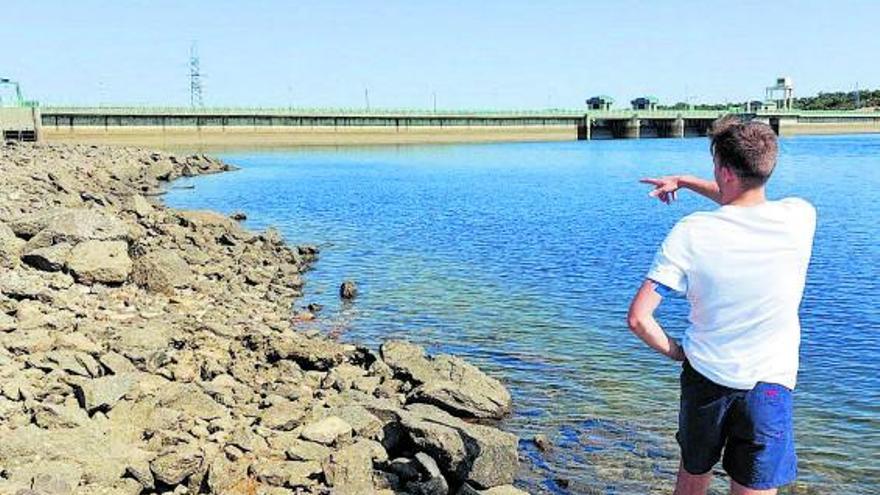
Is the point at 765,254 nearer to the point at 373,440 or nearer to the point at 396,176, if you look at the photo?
the point at 373,440

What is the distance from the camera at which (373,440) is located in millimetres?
8594

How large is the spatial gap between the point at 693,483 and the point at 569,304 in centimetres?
1389

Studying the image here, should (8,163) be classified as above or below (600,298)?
above

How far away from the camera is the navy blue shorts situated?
408cm

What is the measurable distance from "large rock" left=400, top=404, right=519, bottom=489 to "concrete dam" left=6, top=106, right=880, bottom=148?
8219 cm

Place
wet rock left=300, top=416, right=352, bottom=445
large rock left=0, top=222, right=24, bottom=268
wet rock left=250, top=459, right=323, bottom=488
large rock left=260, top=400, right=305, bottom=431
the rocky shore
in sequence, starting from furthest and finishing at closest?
large rock left=0, top=222, right=24, bottom=268 → large rock left=260, top=400, right=305, bottom=431 → wet rock left=300, top=416, right=352, bottom=445 → wet rock left=250, top=459, right=323, bottom=488 → the rocky shore

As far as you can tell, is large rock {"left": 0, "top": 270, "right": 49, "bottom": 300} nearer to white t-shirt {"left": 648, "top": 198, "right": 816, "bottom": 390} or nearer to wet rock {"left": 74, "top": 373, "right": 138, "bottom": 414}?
wet rock {"left": 74, "top": 373, "right": 138, "bottom": 414}

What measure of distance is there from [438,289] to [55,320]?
11.0 metres

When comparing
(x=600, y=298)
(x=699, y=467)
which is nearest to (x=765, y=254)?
(x=699, y=467)

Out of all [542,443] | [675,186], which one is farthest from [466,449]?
[675,186]

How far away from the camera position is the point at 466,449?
26.3ft

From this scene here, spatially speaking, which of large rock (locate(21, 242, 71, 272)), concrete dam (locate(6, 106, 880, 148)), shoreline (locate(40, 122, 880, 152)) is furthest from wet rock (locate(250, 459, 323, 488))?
shoreline (locate(40, 122, 880, 152))

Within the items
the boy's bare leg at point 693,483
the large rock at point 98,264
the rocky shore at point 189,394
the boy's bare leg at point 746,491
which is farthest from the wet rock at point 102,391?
the boy's bare leg at point 746,491

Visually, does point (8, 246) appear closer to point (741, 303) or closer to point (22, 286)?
point (22, 286)
